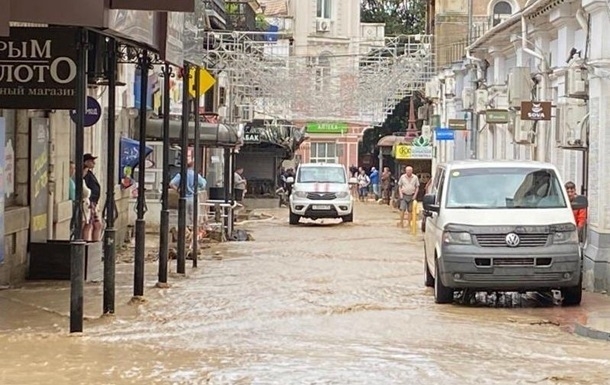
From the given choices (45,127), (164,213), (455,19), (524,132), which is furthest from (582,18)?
(455,19)

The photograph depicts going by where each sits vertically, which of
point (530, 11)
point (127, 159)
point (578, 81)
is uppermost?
point (530, 11)

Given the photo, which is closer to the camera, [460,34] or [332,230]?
[332,230]

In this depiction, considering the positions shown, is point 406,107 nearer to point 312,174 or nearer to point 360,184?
point 360,184

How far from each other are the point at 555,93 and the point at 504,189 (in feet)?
26.2

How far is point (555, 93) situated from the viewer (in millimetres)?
22531

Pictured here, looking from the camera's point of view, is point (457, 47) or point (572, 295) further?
point (457, 47)

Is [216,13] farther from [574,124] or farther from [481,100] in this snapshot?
[574,124]

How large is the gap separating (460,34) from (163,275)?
3331 centimetres

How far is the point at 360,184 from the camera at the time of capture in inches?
2188

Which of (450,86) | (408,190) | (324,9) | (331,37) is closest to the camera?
(408,190)

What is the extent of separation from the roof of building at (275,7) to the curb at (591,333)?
55674 mm

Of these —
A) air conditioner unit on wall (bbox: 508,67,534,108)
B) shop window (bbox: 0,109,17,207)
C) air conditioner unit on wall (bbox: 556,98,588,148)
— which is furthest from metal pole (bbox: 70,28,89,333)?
air conditioner unit on wall (bbox: 508,67,534,108)

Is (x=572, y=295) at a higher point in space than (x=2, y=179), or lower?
lower

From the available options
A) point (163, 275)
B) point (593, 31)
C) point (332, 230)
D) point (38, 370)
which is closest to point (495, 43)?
point (332, 230)
